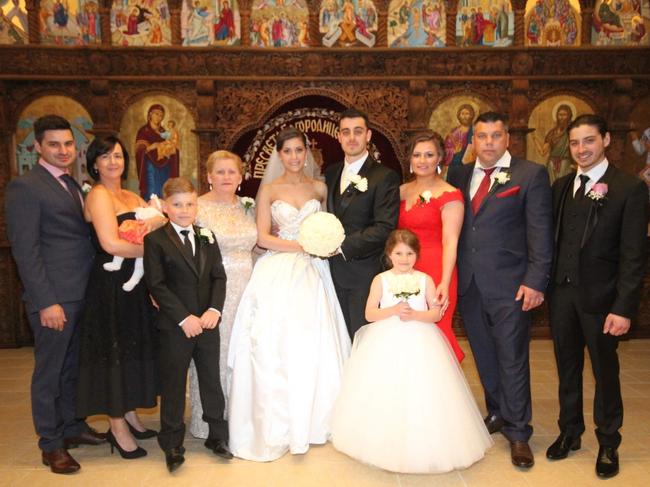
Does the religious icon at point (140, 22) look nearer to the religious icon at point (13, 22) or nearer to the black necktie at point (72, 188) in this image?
the religious icon at point (13, 22)

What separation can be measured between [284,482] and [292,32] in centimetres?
581

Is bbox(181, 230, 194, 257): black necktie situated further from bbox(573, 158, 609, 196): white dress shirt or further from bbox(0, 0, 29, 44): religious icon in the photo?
bbox(0, 0, 29, 44): religious icon

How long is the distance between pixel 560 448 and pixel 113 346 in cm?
328

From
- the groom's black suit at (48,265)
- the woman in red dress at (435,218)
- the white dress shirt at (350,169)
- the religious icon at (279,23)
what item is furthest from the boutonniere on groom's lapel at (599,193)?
the religious icon at (279,23)

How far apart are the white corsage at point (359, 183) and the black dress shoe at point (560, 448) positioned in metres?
2.32

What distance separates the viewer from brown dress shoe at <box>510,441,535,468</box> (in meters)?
3.84

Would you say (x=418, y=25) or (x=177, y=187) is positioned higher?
(x=418, y=25)

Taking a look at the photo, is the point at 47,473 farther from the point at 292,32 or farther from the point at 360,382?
the point at 292,32

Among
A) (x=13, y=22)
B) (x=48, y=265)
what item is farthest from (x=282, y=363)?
(x=13, y=22)

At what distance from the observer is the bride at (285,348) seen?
399 centimetres

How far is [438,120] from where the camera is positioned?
7.48 metres

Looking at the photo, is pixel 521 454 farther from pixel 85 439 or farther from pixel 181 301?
pixel 85 439

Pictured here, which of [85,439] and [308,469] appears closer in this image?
[308,469]

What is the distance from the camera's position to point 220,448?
3.99 m
